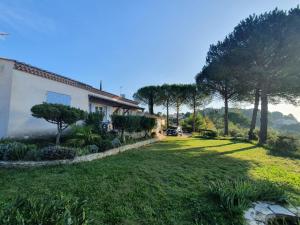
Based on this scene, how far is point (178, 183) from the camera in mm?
5422

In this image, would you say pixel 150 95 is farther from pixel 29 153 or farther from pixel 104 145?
pixel 29 153

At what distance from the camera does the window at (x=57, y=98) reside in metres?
11.2

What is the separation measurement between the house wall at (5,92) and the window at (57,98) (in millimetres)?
2309

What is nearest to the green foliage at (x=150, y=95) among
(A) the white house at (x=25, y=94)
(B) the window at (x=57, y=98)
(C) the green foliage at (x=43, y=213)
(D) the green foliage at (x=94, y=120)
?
(A) the white house at (x=25, y=94)

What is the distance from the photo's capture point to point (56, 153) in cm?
678

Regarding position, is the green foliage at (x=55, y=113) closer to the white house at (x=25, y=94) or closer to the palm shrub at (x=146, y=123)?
the white house at (x=25, y=94)

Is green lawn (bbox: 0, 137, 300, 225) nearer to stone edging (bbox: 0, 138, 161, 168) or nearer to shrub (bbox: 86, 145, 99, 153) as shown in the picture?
stone edging (bbox: 0, 138, 161, 168)

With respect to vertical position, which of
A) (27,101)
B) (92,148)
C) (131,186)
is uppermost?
(27,101)

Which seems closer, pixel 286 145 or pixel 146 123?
pixel 286 145

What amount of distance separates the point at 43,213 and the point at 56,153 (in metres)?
4.62

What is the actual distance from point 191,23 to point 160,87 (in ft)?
71.2

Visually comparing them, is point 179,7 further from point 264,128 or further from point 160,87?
point 160,87

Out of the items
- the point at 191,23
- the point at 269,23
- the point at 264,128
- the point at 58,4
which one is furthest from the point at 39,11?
the point at 264,128

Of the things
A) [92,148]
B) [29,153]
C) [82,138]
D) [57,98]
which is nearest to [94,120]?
[82,138]
